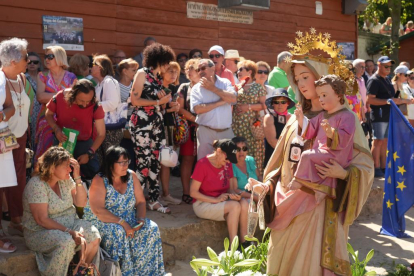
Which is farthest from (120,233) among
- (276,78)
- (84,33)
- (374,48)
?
(374,48)

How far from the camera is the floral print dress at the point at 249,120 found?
7.81 m

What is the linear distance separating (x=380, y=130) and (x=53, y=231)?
21.4ft

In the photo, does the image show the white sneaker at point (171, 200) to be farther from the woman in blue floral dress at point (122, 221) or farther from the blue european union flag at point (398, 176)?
the blue european union flag at point (398, 176)

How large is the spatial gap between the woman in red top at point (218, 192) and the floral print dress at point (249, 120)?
102 cm

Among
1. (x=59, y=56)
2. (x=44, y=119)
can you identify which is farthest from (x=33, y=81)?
(x=44, y=119)

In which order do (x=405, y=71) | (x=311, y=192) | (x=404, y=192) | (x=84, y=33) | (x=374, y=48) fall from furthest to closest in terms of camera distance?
(x=374, y=48), (x=405, y=71), (x=84, y=33), (x=404, y=192), (x=311, y=192)

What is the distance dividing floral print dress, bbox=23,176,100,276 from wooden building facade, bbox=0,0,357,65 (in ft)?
12.5

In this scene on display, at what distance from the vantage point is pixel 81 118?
6.24 meters

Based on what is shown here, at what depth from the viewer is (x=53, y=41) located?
8852mm

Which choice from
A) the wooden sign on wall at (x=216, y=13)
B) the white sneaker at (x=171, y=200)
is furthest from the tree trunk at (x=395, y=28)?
the white sneaker at (x=171, y=200)

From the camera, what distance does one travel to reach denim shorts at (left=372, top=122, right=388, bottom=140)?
32.7 feet

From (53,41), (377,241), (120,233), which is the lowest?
(377,241)

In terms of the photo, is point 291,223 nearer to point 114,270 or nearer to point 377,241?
point 114,270

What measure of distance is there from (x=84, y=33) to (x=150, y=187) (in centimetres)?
361
